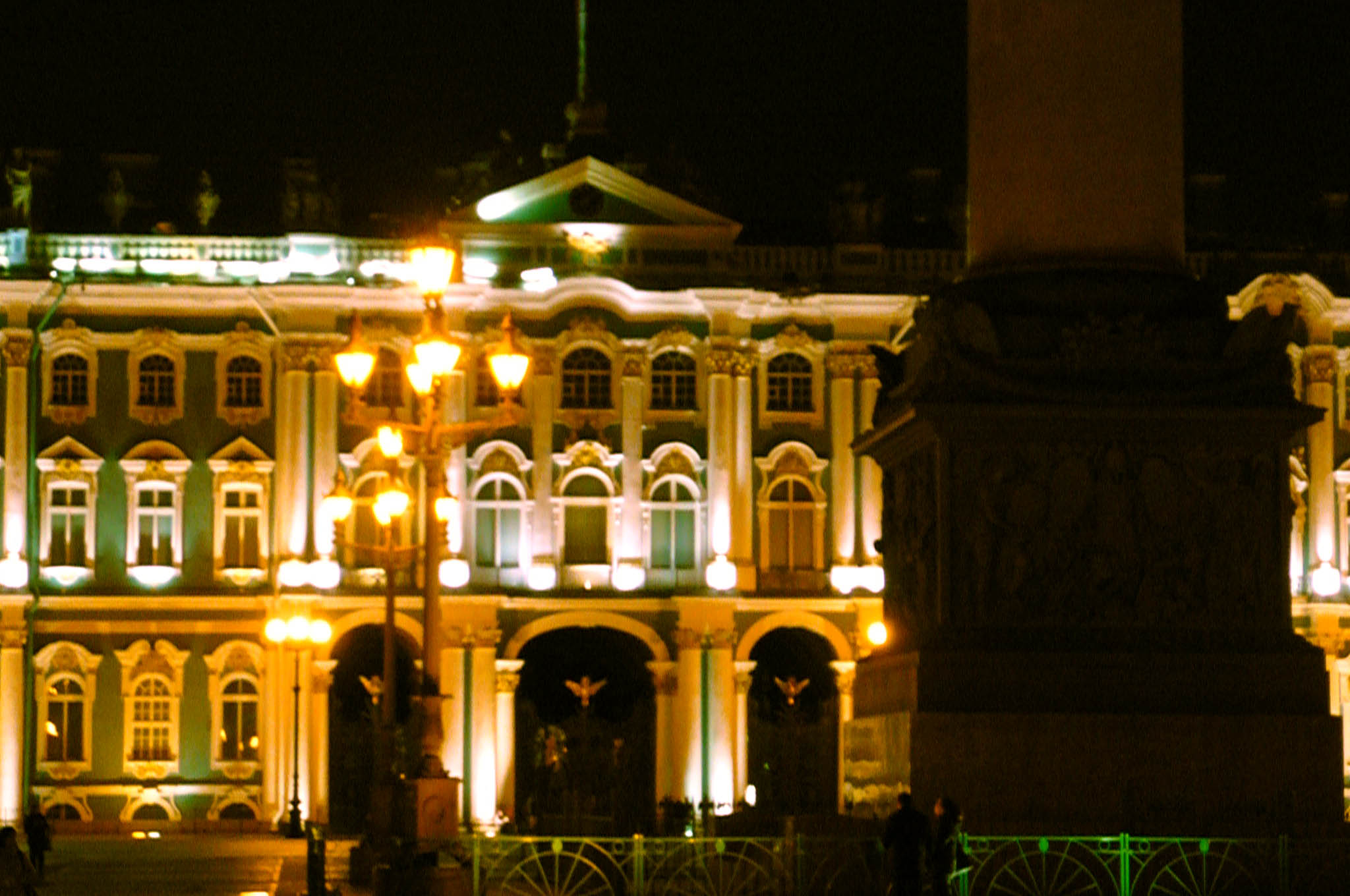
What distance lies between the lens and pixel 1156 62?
1484cm

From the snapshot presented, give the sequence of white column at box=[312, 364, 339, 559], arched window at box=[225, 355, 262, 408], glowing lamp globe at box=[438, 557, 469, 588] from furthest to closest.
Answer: arched window at box=[225, 355, 262, 408]
white column at box=[312, 364, 339, 559]
glowing lamp globe at box=[438, 557, 469, 588]

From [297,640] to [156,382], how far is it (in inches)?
338

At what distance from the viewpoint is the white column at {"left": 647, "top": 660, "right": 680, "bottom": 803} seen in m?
51.4

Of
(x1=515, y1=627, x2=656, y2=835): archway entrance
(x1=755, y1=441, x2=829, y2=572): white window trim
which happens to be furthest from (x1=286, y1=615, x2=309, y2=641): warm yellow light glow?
(x1=755, y1=441, x2=829, y2=572): white window trim

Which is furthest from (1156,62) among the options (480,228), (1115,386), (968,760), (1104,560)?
(480,228)

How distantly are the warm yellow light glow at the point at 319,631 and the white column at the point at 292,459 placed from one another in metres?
3.46

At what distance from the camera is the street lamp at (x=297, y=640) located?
44906 mm

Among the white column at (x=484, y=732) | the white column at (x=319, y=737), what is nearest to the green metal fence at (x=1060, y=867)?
the white column at (x=484, y=732)

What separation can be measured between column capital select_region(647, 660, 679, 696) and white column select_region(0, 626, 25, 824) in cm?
1232

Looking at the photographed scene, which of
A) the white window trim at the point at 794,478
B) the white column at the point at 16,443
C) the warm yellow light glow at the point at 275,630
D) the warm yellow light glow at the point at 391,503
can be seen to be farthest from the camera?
the white window trim at the point at 794,478

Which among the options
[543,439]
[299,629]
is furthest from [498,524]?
[299,629]

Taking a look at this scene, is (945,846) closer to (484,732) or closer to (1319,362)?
(484,732)

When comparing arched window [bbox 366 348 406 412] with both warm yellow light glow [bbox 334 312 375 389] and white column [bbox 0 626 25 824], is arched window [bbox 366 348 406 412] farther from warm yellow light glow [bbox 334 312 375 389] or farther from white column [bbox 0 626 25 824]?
warm yellow light glow [bbox 334 312 375 389]

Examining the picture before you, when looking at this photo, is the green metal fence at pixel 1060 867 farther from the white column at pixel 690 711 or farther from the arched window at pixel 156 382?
the arched window at pixel 156 382
